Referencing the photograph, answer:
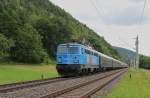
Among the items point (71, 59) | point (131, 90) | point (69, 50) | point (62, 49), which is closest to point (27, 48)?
point (62, 49)

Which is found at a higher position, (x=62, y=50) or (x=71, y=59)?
(x=62, y=50)

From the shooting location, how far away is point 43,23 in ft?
448

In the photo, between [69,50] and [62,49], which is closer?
[69,50]

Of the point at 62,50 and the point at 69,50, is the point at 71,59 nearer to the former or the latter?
the point at 69,50

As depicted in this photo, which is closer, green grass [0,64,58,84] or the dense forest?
green grass [0,64,58,84]

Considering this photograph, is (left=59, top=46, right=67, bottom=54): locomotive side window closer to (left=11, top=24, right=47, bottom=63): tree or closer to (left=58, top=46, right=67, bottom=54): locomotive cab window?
(left=58, top=46, right=67, bottom=54): locomotive cab window

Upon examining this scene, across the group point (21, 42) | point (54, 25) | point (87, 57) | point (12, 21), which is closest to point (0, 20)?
point (12, 21)

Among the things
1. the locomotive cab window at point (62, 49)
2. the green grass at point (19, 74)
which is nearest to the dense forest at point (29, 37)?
the green grass at point (19, 74)

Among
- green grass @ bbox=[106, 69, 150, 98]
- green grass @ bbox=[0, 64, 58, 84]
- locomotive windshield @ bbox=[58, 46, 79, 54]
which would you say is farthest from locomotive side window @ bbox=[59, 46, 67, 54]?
green grass @ bbox=[106, 69, 150, 98]

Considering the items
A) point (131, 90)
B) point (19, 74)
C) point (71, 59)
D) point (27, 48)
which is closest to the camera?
point (131, 90)

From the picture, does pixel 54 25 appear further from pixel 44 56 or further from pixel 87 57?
pixel 87 57

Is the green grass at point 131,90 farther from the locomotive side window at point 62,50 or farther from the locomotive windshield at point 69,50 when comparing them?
the locomotive side window at point 62,50

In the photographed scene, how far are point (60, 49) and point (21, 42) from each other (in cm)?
6198

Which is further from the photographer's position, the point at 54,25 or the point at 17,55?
the point at 54,25
